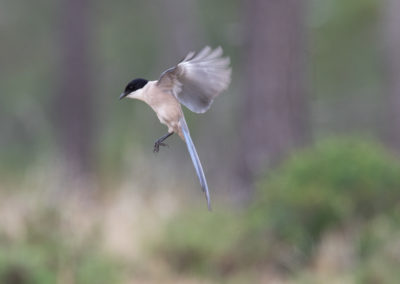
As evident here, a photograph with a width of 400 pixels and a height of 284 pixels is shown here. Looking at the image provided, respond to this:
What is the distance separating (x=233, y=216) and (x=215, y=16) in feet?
51.3

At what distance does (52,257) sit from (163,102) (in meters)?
4.26

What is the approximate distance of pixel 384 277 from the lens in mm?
6727

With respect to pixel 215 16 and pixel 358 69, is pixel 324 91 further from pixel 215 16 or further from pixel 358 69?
pixel 215 16

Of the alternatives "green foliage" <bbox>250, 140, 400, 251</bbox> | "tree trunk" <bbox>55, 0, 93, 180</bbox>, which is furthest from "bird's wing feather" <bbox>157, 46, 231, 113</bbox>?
"tree trunk" <bbox>55, 0, 93, 180</bbox>

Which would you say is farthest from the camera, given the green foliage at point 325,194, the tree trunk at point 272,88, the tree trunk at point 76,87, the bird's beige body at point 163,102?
the tree trunk at point 76,87

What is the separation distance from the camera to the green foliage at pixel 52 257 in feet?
21.5

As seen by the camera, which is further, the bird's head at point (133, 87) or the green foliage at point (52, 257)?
the green foliage at point (52, 257)

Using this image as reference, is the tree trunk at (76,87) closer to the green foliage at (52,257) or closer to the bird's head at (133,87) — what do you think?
the green foliage at (52,257)

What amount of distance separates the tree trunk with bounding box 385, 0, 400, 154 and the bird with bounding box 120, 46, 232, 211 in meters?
10.6

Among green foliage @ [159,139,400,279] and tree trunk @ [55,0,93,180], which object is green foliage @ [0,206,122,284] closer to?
green foliage @ [159,139,400,279]

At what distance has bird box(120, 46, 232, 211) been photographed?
2.82 meters

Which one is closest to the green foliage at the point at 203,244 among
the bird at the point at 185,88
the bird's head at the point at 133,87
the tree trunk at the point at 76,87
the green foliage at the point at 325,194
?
the green foliage at the point at 325,194

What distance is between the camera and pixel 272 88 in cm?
1020

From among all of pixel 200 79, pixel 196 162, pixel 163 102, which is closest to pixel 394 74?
pixel 200 79
